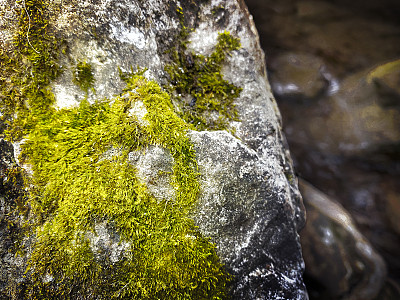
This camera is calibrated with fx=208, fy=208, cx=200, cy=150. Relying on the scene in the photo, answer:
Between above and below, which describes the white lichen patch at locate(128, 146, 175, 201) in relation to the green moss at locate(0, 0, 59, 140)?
below

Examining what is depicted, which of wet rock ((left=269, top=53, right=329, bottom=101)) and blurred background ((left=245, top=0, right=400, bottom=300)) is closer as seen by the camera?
blurred background ((left=245, top=0, right=400, bottom=300))

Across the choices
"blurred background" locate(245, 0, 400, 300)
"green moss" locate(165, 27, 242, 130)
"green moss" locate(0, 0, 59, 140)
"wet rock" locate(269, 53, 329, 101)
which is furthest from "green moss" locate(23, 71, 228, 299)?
"wet rock" locate(269, 53, 329, 101)

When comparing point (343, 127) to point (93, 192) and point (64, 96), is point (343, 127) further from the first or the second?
point (64, 96)

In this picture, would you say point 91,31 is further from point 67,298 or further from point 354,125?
point 354,125

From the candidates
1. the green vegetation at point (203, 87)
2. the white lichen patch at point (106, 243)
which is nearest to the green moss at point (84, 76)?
the green vegetation at point (203, 87)

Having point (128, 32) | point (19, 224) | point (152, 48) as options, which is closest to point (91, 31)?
point (128, 32)

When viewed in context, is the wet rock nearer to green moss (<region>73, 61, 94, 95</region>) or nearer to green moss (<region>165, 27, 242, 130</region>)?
green moss (<region>165, 27, 242, 130</region>)

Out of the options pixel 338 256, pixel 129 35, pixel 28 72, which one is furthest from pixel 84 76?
pixel 338 256

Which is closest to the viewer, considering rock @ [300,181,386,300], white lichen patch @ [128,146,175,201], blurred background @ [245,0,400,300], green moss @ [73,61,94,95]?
white lichen patch @ [128,146,175,201]
